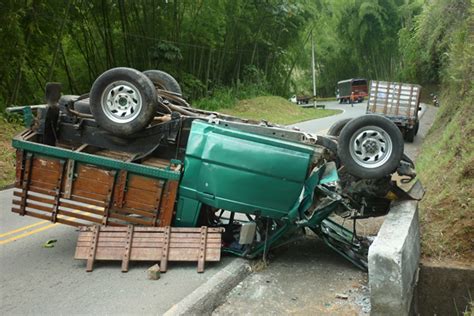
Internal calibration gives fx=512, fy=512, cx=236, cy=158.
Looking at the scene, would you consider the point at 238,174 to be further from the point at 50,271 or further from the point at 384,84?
the point at 384,84

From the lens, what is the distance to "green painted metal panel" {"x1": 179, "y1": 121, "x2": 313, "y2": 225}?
563 cm

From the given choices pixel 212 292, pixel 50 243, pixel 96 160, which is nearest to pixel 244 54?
pixel 50 243

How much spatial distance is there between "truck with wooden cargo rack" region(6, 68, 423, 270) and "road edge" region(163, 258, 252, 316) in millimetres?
425

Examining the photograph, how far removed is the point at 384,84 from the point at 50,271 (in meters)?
18.2

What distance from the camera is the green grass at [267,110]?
28312mm

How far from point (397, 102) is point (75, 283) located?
18.1 metres

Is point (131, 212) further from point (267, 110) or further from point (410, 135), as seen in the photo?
point (267, 110)

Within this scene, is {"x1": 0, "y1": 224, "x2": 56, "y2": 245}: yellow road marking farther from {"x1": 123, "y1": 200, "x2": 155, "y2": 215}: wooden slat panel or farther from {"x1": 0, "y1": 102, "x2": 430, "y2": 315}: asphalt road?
{"x1": 123, "y1": 200, "x2": 155, "y2": 215}: wooden slat panel

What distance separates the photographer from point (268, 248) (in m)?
5.98

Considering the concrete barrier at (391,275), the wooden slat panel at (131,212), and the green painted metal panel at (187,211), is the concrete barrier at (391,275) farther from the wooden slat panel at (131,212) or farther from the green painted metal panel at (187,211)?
the wooden slat panel at (131,212)

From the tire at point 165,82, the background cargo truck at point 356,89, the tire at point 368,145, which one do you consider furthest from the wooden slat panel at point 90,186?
the background cargo truck at point 356,89

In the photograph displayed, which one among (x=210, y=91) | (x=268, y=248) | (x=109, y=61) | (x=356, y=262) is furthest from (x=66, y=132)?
(x=210, y=91)

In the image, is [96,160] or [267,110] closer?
[96,160]

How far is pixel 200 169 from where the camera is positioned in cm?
585
